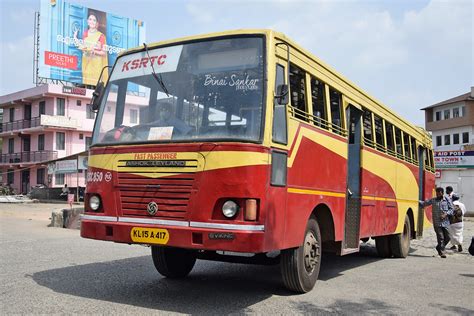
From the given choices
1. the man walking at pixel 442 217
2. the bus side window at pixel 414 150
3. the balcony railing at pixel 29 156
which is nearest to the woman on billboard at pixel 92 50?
the balcony railing at pixel 29 156

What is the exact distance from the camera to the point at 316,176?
6938 millimetres

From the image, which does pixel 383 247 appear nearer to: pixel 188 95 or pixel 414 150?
pixel 414 150

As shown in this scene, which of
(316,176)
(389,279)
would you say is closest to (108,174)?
(316,176)

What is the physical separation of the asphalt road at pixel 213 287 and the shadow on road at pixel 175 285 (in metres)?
0.01

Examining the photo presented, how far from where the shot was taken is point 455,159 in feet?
116

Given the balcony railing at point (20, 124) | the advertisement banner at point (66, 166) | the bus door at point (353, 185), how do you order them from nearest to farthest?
the bus door at point (353, 185) < the advertisement banner at point (66, 166) < the balcony railing at point (20, 124)

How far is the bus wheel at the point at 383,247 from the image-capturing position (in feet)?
38.6

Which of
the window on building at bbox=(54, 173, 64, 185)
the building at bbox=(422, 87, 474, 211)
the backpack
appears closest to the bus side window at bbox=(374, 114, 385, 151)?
the backpack

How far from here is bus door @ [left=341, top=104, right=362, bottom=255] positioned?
8516 mm

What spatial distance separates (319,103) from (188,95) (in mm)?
2146

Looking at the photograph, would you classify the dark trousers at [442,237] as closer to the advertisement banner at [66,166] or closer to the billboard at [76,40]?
the advertisement banner at [66,166]

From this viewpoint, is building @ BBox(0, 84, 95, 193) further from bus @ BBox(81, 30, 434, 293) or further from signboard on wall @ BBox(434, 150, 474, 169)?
bus @ BBox(81, 30, 434, 293)

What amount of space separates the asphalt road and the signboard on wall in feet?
85.9

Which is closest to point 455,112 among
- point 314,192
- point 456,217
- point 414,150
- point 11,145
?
point 11,145
